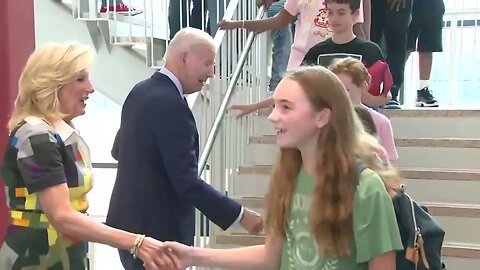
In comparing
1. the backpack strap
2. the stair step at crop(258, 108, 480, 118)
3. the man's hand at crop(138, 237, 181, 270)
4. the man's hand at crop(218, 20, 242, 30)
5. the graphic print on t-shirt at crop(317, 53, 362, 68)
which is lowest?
the man's hand at crop(138, 237, 181, 270)

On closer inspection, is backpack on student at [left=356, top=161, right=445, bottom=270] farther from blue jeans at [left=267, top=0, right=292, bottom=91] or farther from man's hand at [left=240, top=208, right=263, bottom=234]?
blue jeans at [left=267, top=0, right=292, bottom=91]

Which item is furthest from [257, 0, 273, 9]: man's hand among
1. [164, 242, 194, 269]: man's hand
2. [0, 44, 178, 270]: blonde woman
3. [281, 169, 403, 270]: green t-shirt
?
[281, 169, 403, 270]: green t-shirt

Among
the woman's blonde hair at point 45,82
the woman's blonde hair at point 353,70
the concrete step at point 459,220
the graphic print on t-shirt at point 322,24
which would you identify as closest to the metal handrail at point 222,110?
the graphic print on t-shirt at point 322,24

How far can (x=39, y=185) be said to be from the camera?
71.2 inches

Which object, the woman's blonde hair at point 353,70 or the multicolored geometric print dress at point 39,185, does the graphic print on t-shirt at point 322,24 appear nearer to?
the woman's blonde hair at point 353,70

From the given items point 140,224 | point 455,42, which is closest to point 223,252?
point 140,224

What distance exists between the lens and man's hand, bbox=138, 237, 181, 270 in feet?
6.37

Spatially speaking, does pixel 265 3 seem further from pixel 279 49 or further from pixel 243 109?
pixel 243 109

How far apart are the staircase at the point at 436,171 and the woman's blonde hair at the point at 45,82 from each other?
4.96 feet

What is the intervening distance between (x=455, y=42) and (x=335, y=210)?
5060 mm

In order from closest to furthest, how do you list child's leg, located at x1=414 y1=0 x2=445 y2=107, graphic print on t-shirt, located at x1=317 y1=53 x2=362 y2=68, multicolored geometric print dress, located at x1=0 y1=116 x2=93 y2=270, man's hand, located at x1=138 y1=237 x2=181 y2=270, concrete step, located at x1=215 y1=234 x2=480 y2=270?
multicolored geometric print dress, located at x1=0 y1=116 x2=93 y2=270
man's hand, located at x1=138 y1=237 x2=181 y2=270
graphic print on t-shirt, located at x1=317 y1=53 x2=362 y2=68
concrete step, located at x1=215 y1=234 x2=480 y2=270
child's leg, located at x1=414 y1=0 x2=445 y2=107

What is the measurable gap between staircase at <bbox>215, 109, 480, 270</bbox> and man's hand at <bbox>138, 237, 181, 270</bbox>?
128 centimetres

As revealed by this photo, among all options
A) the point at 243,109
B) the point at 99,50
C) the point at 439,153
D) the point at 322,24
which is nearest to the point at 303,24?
the point at 322,24

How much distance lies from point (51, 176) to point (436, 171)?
229cm
